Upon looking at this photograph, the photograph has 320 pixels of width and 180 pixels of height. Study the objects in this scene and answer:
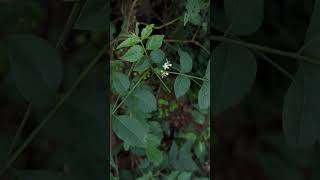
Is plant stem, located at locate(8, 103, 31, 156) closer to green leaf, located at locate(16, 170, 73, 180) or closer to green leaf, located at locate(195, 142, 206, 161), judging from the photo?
green leaf, located at locate(16, 170, 73, 180)

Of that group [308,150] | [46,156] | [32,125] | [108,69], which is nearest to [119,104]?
[108,69]

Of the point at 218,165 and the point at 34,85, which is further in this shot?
the point at 218,165

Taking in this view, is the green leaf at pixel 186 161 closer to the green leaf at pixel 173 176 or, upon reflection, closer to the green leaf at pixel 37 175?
the green leaf at pixel 173 176

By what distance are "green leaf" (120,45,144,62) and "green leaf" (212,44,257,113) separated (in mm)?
111

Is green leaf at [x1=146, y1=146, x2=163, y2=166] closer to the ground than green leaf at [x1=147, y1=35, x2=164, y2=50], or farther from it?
closer to the ground

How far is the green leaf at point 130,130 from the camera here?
81 centimetres

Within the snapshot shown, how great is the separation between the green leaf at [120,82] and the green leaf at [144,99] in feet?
0.05

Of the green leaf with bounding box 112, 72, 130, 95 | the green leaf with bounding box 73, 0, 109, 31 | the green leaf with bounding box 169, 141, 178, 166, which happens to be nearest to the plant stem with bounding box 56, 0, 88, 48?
the green leaf with bounding box 73, 0, 109, 31

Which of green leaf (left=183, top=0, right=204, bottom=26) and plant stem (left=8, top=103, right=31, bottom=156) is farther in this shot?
plant stem (left=8, top=103, right=31, bottom=156)

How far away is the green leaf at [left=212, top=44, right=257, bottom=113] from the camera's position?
33.4 inches

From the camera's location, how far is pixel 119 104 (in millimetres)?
816

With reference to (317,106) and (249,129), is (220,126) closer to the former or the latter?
(249,129)

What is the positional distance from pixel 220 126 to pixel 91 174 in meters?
0.30

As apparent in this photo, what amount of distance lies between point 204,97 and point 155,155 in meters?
0.10
